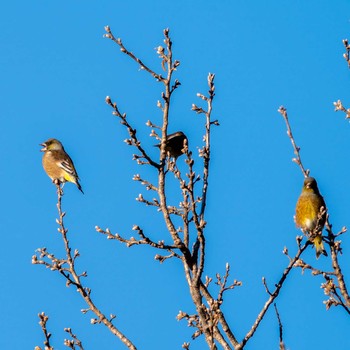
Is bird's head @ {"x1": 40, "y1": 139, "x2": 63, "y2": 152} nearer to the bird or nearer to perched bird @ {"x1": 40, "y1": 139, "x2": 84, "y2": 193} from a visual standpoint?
perched bird @ {"x1": 40, "y1": 139, "x2": 84, "y2": 193}

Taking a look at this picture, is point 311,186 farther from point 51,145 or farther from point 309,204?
point 51,145

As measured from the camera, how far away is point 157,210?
17.5 feet

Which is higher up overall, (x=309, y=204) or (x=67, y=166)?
(x=67, y=166)

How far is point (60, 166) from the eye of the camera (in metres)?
12.2

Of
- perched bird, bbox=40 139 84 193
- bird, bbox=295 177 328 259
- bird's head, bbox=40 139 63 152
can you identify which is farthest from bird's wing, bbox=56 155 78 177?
bird, bbox=295 177 328 259

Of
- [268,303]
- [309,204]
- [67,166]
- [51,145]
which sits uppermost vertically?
[51,145]

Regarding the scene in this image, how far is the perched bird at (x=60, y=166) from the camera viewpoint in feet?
39.4

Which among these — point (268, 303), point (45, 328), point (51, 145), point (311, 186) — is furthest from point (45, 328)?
point (51, 145)

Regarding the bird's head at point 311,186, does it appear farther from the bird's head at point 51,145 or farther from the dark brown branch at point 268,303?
the bird's head at point 51,145

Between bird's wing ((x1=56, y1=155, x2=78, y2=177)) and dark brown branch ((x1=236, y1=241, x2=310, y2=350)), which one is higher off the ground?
bird's wing ((x1=56, y1=155, x2=78, y2=177))

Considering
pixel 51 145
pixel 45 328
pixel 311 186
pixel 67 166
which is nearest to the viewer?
pixel 45 328

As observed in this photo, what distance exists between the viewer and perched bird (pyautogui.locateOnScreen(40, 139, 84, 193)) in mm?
12023

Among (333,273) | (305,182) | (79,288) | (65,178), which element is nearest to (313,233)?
(333,273)

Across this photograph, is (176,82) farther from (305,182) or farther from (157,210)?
(305,182)
